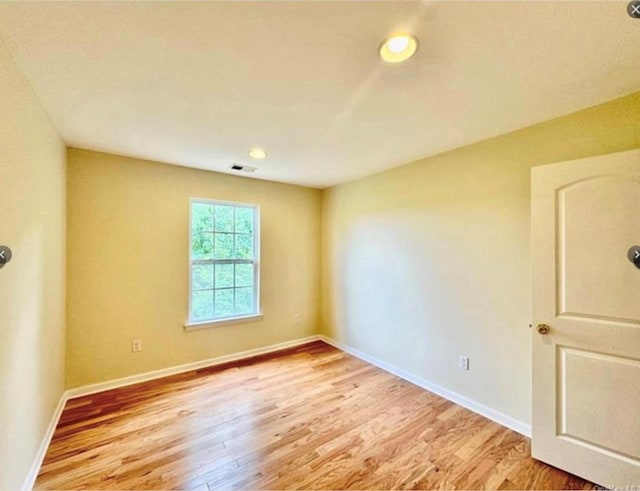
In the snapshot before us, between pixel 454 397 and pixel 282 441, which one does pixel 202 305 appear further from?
pixel 454 397

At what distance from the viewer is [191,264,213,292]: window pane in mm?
3277

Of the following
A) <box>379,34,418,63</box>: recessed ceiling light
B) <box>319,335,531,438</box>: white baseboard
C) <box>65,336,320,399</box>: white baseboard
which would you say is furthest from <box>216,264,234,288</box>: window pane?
<box>379,34,418,63</box>: recessed ceiling light

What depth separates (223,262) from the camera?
11.5 feet

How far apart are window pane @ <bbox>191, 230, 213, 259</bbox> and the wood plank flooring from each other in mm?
1327

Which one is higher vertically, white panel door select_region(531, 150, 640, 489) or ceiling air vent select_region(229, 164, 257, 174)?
ceiling air vent select_region(229, 164, 257, 174)

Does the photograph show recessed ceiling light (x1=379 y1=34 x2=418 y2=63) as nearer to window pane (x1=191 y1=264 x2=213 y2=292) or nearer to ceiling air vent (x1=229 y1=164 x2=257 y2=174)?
ceiling air vent (x1=229 y1=164 x2=257 y2=174)

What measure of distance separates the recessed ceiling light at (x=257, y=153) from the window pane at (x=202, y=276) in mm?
1415

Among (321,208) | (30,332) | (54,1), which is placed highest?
(54,1)

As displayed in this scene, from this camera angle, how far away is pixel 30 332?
1638 mm

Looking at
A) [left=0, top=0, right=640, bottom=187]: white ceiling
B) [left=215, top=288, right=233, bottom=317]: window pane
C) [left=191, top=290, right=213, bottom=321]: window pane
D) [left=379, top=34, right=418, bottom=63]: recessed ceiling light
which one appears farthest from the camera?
[left=215, top=288, right=233, bottom=317]: window pane

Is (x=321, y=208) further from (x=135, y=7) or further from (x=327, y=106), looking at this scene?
(x=135, y=7)

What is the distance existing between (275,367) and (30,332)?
218 centimetres

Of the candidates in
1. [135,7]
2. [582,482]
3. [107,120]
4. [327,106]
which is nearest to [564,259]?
[582,482]

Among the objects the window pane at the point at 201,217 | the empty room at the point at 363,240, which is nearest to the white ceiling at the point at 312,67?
the empty room at the point at 363,240
